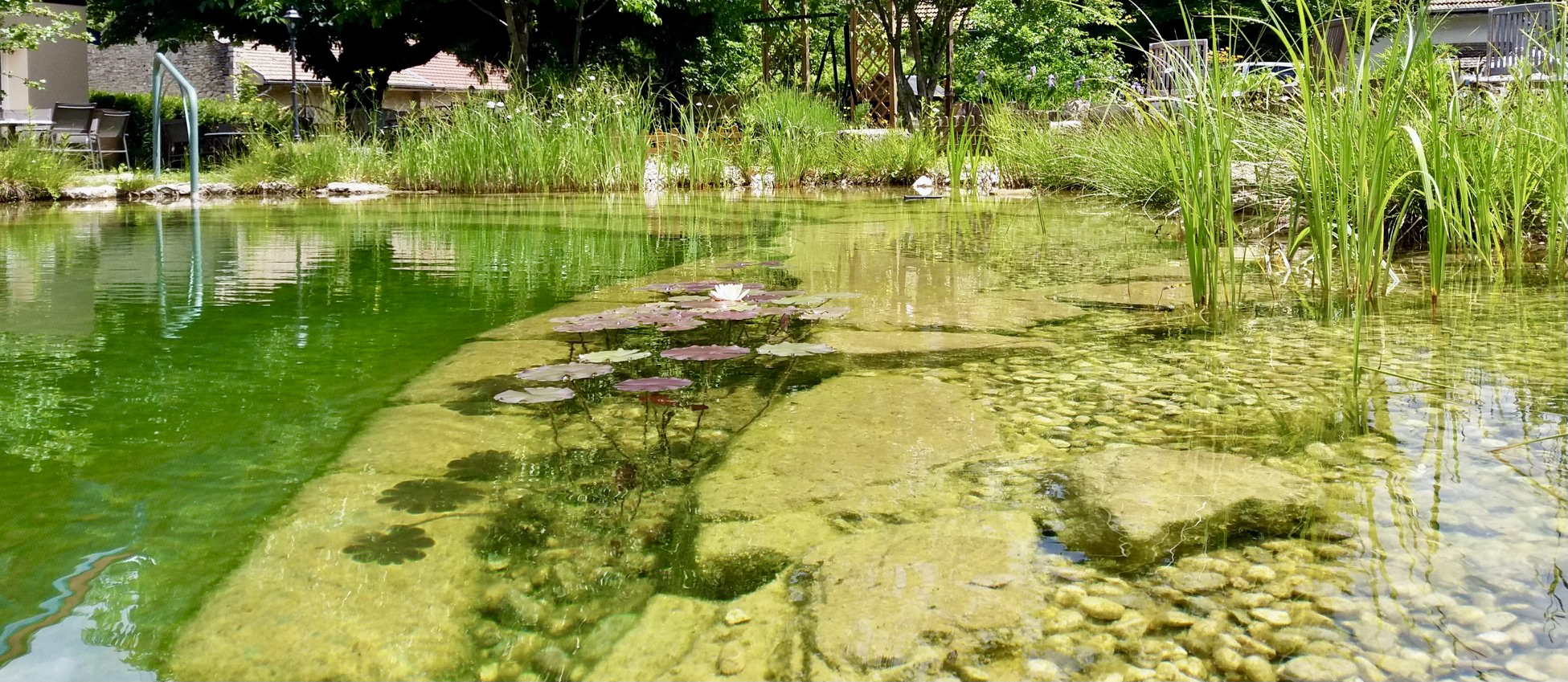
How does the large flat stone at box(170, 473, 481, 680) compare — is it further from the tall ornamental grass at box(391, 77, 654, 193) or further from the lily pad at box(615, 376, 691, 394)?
the tall ornamental grass at box(391, 77, 654, 193)

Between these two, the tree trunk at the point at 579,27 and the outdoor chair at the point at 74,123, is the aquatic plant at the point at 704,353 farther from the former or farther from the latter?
the outdoor chair at the point at 74,123

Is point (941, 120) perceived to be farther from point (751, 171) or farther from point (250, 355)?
point (250, 355)

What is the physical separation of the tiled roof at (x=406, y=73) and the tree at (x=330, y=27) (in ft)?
25.9

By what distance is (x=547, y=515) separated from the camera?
1.03 metres

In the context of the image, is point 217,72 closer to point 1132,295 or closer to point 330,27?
point 330,27

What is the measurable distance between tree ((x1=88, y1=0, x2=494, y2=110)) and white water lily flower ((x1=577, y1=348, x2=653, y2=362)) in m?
11.0

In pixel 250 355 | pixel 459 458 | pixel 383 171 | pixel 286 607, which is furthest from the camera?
pixel 383 171

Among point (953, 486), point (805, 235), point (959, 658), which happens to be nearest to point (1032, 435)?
point (953, 486)

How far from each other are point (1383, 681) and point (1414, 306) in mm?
1714

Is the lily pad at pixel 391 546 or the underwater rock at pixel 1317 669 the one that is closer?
the underwater rock at pixel 1317 669

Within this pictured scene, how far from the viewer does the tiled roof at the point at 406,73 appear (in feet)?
78.9

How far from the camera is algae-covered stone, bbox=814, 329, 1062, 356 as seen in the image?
181 centimetres

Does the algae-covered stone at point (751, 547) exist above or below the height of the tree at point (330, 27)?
below

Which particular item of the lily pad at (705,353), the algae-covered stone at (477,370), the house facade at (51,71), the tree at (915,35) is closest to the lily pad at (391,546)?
the algae-covered stone at (477,370)
